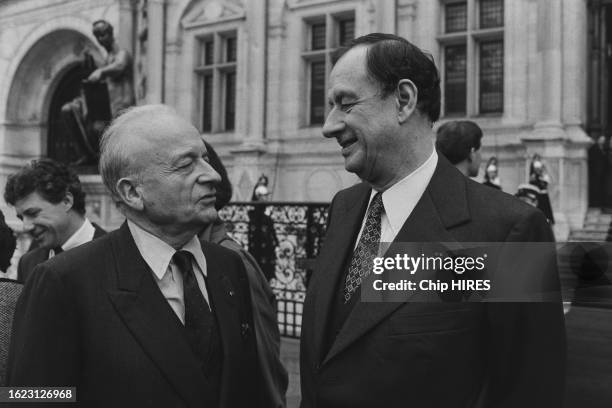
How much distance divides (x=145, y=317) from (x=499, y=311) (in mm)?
1057

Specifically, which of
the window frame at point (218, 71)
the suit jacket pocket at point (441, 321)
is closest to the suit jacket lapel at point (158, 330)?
the suit jacket pocket at point (441, 321)

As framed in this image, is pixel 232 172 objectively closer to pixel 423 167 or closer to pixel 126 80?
pixel 126 80

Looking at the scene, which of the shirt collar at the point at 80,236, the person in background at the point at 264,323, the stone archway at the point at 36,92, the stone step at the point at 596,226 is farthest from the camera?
the stone archway at the point at 36,92

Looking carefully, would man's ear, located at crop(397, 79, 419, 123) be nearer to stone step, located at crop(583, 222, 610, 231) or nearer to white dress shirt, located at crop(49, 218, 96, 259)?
white dress shirt, located at crop(49, 218, 96, 259)

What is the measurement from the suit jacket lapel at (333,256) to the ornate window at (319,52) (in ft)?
42.3

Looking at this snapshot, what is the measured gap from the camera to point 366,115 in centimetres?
218

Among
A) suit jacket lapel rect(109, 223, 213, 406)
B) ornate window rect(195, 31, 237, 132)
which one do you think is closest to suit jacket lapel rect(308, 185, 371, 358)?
suit jacket lapel rect(109, 223, 213, 406)

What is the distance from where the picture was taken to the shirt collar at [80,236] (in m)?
4.08

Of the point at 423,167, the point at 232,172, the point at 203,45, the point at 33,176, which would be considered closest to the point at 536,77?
the point at 232,172

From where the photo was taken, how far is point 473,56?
1321 cm

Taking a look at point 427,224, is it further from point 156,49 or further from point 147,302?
point 156,49

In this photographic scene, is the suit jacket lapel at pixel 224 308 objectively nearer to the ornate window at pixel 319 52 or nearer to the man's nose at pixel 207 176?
the man's nose at pixel 207 176

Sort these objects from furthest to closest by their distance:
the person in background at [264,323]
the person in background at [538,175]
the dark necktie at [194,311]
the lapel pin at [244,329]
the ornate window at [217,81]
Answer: the ornate window at [217,81]
the person in background at [538,175]
the person in background at [264,323]
the lapel pin at [244,329]
the dark necktie at [194,311]

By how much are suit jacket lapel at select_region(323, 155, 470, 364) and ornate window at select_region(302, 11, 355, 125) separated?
518 inches
